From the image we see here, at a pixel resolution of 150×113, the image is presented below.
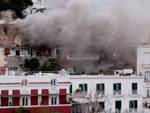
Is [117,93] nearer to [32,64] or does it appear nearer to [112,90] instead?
[112,90]

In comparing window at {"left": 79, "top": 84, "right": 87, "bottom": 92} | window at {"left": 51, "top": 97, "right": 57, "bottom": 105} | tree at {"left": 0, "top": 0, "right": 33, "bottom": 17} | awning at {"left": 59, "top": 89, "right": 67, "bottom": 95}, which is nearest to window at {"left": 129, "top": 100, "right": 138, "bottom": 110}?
window at {"left": 79, "top": 84, "right": 87, "bottom": 92}

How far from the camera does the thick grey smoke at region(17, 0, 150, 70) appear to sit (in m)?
Answer: 46.8

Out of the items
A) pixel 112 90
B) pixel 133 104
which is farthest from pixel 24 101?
pixel 133 104

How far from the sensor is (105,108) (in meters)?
39.6

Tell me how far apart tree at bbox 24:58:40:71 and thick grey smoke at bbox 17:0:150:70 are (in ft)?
6.69

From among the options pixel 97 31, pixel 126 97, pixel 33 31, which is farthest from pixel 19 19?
pixel 126 97

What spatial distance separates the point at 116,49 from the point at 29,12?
20.6 feet

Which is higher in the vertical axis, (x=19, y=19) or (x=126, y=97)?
(x=19, y=19)

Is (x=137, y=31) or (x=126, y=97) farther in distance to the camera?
(x=137, y=31)

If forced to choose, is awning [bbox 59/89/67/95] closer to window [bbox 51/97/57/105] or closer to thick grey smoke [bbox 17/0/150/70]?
window [bbox 51/97/57/105]

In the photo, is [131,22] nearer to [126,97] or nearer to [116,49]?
[116,49]

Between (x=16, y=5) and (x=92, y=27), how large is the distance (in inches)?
205

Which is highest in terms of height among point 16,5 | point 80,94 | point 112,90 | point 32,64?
point 16,5

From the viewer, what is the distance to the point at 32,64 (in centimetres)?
4456
